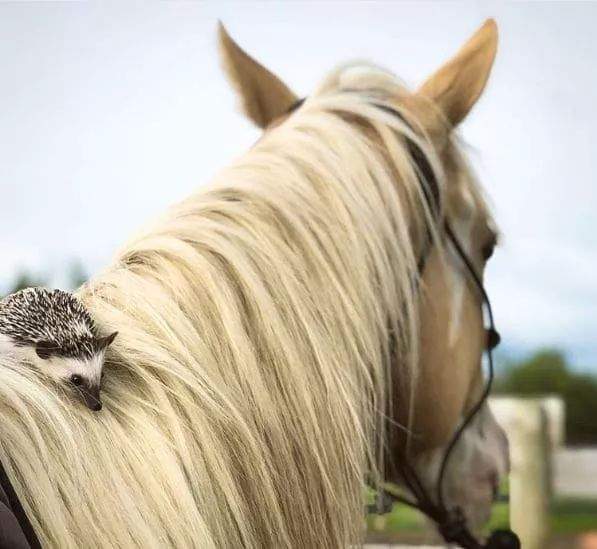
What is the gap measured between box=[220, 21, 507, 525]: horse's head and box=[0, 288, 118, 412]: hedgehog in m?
0.40

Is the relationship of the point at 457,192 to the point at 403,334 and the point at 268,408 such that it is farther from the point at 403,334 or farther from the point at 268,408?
the point at 268,408

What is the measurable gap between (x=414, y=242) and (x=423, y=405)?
0.20m

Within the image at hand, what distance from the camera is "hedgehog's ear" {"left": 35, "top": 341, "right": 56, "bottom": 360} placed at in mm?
693

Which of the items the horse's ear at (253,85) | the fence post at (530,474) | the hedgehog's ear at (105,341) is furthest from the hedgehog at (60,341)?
the fence post at (530,474)

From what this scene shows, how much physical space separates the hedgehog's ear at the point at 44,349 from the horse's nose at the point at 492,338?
2.15ft

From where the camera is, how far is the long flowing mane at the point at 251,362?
2.11ft

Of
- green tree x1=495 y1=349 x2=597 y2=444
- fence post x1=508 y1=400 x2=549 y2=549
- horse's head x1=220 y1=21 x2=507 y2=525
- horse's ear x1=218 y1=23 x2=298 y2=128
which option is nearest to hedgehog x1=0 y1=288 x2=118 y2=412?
horse's head x1=220 y1=21 x2=507 y2=525

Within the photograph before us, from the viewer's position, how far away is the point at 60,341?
693 mm

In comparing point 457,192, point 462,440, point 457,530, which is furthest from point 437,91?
point 457,530

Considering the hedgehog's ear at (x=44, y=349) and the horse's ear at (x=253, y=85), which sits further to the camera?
the horse's ear at (x=253, y=85)

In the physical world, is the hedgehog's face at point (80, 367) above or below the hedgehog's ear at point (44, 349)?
below

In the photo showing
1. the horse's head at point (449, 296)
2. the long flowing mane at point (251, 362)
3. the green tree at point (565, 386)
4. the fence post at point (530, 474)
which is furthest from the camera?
the green tree at point (565, 386)

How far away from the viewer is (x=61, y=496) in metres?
0.62

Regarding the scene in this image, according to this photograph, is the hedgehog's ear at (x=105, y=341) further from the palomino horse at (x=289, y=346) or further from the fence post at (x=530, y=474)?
the fence post at (x=530, y=474)
